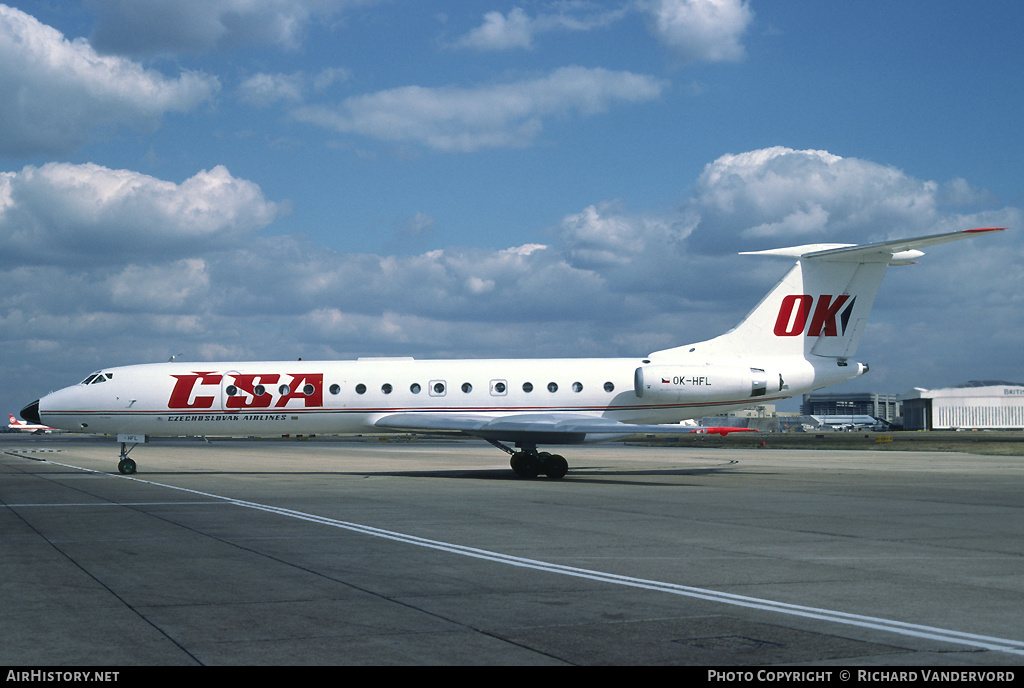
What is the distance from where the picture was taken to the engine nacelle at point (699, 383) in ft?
78.9

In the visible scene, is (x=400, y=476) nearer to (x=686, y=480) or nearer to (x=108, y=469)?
(x=686, y=480)

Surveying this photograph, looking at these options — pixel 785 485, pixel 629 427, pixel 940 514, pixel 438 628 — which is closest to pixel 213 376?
pixel 629 427

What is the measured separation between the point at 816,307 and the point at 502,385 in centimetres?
888

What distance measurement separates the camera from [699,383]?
24.1m

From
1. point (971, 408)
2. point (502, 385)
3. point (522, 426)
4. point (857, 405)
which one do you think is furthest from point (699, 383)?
point (857, 405)

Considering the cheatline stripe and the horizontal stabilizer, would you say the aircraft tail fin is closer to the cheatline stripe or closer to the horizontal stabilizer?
the horizontal stabilizer

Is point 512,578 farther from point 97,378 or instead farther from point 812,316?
point 97,378

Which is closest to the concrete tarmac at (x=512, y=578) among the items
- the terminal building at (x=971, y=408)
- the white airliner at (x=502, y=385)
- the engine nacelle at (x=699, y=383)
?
the engine nacelle at (x=699, y=383)

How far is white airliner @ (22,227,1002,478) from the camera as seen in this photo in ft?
80.8

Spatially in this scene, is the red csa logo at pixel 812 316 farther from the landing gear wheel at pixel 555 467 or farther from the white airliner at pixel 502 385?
the landing gear wheel at pixel 555 467

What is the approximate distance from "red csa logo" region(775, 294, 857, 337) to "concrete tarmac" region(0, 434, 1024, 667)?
7078 millimetres

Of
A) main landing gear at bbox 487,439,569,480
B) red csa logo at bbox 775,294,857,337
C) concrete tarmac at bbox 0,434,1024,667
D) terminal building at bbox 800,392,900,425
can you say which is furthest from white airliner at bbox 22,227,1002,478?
terminal building at bbox 800,392,900,425

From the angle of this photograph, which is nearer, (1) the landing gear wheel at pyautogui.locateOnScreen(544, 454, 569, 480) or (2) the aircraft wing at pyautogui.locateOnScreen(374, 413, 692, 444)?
(2) the aircraft wing at pyautogui.locateOnScreen(374, 413, 692, 444)

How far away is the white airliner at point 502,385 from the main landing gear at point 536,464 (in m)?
0.22
